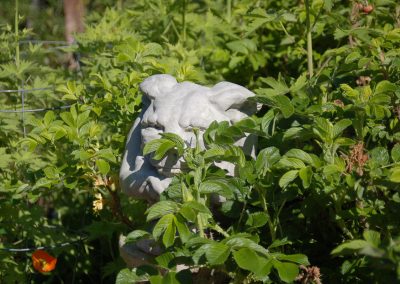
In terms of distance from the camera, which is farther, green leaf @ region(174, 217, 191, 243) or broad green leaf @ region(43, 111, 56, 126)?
broad green leaf @ region(43, 111, 56, 126)

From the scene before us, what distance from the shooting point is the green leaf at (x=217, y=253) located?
200cm

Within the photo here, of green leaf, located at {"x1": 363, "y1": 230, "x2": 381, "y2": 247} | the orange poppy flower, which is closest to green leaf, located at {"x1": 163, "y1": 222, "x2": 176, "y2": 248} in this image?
green leaf, located at {"x1": 363, "y1": 230, "x2": 381, "y2": 247}

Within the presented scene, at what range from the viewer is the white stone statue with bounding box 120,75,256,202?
7.96ft

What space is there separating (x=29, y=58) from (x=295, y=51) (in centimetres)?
137

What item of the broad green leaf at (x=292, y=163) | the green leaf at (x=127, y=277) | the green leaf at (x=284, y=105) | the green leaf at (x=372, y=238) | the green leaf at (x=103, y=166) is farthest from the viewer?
the green leaf at (x=103, y=166)

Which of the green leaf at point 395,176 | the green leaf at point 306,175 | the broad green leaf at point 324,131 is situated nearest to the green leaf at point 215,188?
the green leaf at point 306,175

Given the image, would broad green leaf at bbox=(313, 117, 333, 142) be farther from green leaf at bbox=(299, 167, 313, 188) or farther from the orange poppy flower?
the orange poppy flower

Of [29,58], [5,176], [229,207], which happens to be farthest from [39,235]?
[229,207]

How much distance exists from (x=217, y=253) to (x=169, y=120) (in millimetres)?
571

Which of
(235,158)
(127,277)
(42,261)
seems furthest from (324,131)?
(42,261)

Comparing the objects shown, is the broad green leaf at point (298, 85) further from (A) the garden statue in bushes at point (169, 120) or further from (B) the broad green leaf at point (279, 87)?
(A) the garden statue in bushes at point (169, 120)

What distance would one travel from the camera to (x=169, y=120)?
2426 millimetres

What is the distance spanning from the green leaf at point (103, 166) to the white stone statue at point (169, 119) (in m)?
0.07

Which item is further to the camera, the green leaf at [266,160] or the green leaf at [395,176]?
the green leaf at [266,160]
